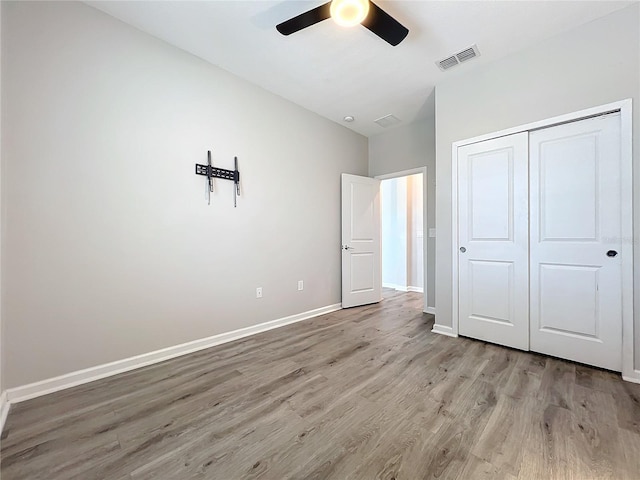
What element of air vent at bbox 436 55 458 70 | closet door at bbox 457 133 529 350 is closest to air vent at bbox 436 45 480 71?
air vent at bbox 436 55 458 70

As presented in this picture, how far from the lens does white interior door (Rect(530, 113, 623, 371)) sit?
210cm

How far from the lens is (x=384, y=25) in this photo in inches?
74.5

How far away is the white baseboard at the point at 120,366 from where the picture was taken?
1821 millimetres

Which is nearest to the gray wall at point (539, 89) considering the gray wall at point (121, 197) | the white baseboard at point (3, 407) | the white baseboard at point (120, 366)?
the gray wall at point (121, 197)

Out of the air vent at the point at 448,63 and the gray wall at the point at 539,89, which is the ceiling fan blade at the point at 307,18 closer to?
the air vent at the point at 448,63

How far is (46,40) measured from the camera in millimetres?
1901

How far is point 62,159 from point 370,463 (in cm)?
275

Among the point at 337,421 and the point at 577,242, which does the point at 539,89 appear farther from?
the point at 337,421

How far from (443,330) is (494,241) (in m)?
1.10

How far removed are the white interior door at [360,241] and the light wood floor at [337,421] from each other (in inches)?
68.8

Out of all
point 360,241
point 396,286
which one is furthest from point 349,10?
point 396,286

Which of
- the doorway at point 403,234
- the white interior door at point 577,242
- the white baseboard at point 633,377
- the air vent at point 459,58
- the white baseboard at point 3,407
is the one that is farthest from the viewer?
the doorway at point 403,234

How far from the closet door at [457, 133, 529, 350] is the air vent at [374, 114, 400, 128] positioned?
1371mm

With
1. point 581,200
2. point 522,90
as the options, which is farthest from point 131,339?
point 522,90
